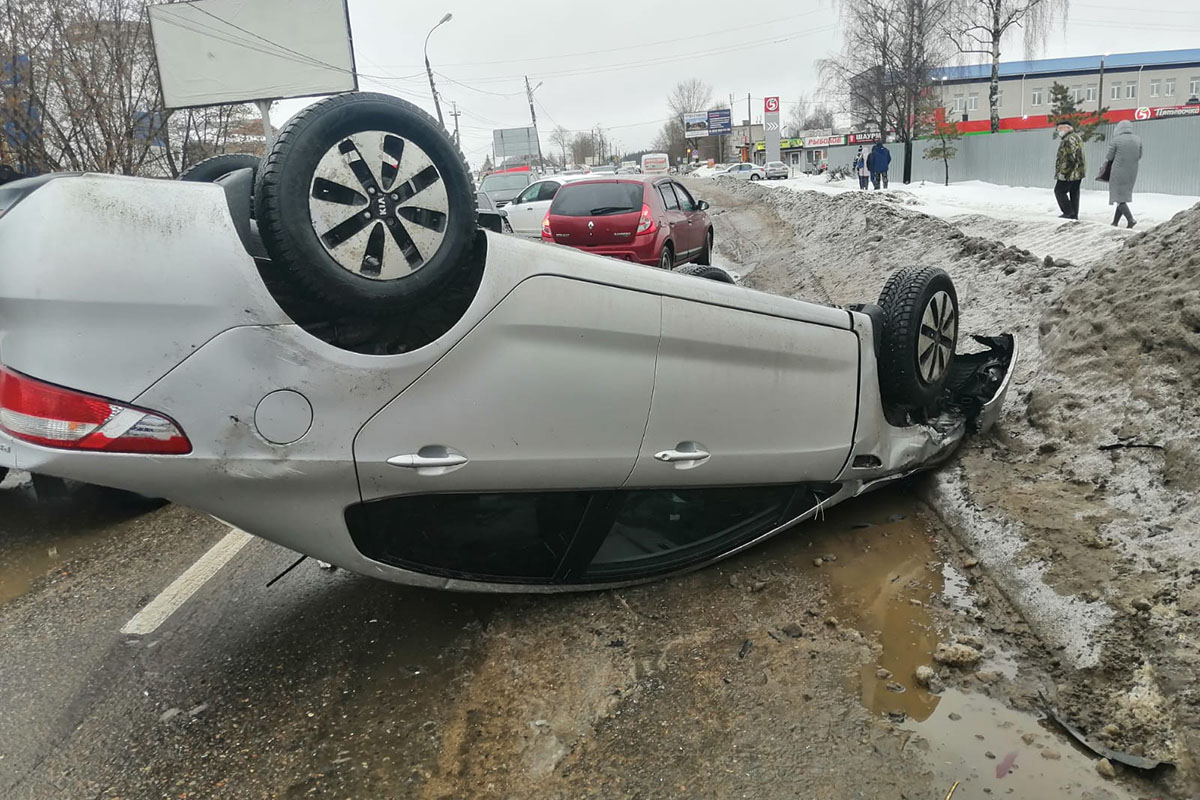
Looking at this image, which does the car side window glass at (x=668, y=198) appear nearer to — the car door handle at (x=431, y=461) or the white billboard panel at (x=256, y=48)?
the car door handle at (x=431, y=461)

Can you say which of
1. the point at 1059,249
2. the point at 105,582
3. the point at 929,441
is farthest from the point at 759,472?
the point at 1059,249

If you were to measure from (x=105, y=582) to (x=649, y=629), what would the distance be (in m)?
2.67

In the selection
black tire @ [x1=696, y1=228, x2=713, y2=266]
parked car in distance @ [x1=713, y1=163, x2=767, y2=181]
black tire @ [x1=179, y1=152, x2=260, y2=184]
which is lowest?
black tire @ [x1=696, y1=228, x2=713, y2=266]

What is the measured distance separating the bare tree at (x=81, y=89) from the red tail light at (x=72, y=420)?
725 inches

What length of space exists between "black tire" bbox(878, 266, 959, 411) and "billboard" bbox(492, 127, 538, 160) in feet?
213

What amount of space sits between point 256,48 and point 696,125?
82.0 metres

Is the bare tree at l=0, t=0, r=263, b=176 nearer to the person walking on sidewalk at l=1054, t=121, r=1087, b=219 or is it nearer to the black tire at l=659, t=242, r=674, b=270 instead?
the black tire at l=659, t=242, r=674, b=270

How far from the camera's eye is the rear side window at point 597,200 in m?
11.4

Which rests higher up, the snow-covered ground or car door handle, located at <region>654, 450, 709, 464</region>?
the snow-covered ground

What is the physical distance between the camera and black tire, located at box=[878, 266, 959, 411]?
3811 mm

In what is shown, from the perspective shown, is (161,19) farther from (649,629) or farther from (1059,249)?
(649,629)

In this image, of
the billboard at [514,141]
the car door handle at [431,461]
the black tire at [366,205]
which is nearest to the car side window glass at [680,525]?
the car door handle at [431,461]

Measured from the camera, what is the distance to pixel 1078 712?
257 centimetres

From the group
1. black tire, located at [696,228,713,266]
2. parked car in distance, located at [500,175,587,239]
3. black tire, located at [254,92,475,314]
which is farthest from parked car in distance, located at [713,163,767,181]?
black tire, located at [254,92,475,314]
